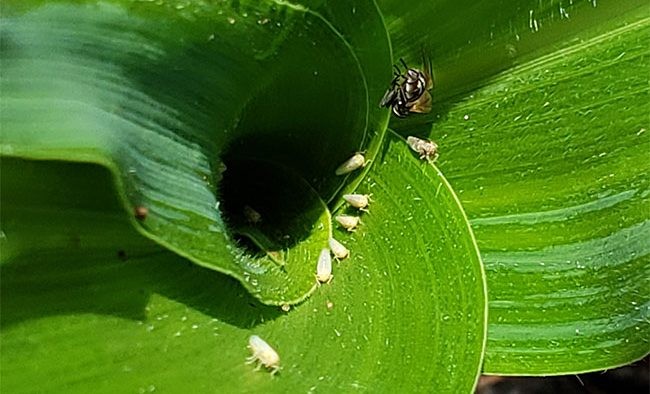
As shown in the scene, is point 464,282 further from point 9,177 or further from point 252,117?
point 9,177

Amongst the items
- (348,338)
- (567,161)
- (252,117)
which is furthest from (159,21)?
(567,161)

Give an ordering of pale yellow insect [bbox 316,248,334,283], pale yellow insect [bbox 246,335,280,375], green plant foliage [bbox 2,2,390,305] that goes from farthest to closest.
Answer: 1. pale yellow insect [bbox 316,248,334,283]
2. pale yellow insect [bbox 246,335,280,375]
3. green plant foliage [bbox 2,2,390,305]

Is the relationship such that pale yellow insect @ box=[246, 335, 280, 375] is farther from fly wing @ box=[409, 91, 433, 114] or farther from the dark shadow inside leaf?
fly wing @ box=[409, 91, 433, 114]

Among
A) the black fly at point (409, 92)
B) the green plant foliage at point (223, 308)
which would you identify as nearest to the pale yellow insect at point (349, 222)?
the green plant foliage at point (223, 308)

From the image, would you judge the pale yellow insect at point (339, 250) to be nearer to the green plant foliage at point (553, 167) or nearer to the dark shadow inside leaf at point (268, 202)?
the dark shadow inside leaf at point (268, 202)

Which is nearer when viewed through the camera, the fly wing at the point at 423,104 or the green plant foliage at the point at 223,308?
the green plant foliage at the point at 223,308

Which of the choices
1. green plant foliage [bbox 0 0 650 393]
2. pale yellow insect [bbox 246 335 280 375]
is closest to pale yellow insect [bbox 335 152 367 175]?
green plant foliage [bbox 0 0 650 393]
